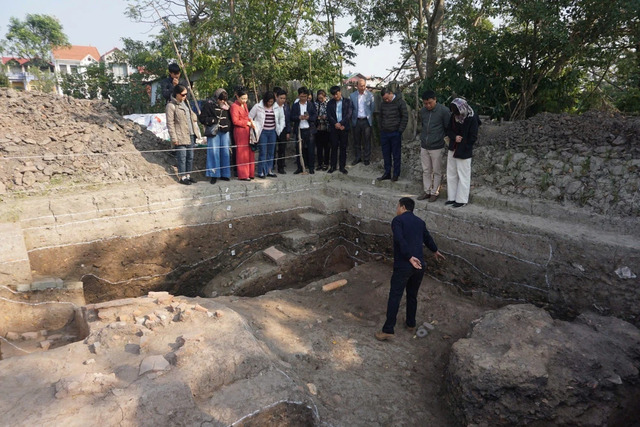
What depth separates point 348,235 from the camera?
7574 millimetres

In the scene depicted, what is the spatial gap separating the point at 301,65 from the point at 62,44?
120 ft

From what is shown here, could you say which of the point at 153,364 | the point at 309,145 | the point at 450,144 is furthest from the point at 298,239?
the point at 153,364

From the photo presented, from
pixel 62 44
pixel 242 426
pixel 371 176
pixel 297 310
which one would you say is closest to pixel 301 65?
pixel 371 176

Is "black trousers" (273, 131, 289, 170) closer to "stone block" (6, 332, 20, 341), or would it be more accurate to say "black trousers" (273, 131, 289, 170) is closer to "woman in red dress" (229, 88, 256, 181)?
"woman in red dress" (229, 88, 256, 181)

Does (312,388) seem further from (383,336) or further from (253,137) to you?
(253,137)

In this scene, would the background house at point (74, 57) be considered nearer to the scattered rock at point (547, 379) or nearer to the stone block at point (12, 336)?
the stone block at point (12, 336)

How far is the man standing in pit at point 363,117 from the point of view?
7.62 meters

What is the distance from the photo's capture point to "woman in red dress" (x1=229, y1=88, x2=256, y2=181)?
7.31 metres

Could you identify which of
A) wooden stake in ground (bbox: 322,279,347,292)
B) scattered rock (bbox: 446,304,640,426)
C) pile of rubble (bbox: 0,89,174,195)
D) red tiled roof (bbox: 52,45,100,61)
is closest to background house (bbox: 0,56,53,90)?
red tiled roof (bbox: 52,45,100,61)

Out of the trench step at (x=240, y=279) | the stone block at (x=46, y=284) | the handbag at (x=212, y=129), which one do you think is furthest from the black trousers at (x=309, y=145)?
the stone block at (x=46, y=284)

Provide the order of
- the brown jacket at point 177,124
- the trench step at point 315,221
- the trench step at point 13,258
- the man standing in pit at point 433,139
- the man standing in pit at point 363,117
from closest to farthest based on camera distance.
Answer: the trench step at point 13,258, the man standing in pit at point 433,139, the brown jacket at point 177,124, the trench step at point 315,221, the man standing in pit at point 363,117

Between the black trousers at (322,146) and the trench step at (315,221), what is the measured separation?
150cm

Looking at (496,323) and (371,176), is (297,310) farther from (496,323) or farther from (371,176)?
(371,176)

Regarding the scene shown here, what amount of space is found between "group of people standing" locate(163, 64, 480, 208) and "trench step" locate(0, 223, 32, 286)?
267 centimetres
